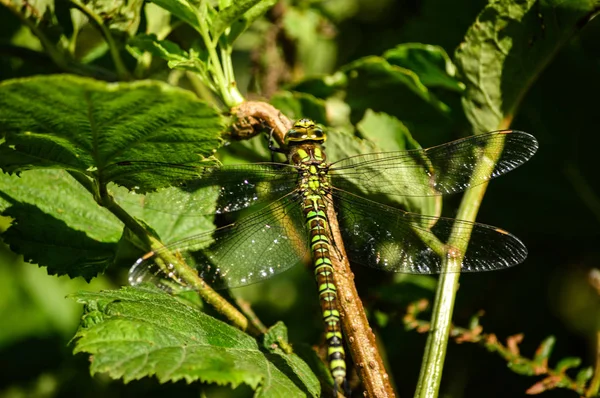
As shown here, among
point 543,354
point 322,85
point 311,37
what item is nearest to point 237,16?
point 322,85

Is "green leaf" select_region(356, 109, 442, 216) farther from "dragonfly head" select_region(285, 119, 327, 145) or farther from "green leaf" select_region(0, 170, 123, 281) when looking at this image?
"green leaf" select_region(0, 170, 123, 281)

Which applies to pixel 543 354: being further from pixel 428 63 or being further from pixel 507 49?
pixel 428 63

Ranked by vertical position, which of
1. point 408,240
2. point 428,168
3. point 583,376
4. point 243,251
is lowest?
point 583,376

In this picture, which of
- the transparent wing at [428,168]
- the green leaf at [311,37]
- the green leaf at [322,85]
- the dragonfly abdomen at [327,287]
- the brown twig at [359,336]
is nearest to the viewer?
the brown twig at [359,336]

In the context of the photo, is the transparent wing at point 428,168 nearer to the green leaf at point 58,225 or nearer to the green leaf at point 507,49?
the green leaf at point 507,49

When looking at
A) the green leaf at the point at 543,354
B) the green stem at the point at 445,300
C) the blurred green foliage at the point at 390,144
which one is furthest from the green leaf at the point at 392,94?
the green leaf at the point at 543,354

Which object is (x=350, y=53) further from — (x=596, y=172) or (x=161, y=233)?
(x=161, y=233)
